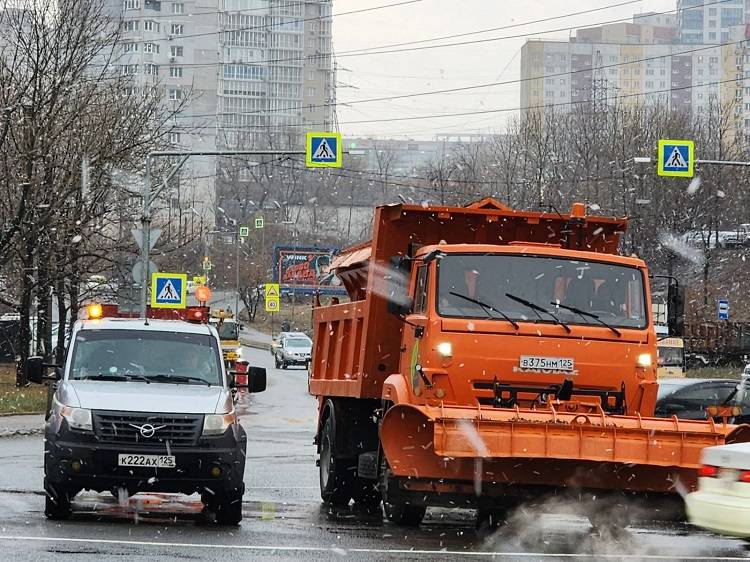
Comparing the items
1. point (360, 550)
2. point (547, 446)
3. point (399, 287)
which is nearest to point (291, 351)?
point (399, 287)

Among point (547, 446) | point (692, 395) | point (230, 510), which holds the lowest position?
point (692, 395)

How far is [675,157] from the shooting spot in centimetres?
3147

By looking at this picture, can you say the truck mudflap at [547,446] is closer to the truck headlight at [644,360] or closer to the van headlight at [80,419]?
the truck headlight at [644,360]

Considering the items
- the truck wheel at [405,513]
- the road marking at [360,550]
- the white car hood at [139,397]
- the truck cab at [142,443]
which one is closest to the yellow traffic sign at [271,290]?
the truck cab at [142,443]

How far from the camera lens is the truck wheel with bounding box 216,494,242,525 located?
41.1 ft

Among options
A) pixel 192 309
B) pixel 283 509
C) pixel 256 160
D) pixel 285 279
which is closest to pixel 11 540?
pixel 283 509

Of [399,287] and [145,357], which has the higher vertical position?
[399,287]

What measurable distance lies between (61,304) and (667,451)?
32.4 meters

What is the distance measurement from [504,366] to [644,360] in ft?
4.19

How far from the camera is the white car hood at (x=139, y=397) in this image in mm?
12438

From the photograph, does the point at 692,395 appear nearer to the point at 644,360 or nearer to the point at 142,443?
the point at 644,360

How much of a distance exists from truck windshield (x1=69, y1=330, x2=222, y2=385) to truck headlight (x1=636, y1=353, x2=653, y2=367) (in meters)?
4.05

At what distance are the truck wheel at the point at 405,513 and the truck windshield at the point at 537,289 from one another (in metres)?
1.77

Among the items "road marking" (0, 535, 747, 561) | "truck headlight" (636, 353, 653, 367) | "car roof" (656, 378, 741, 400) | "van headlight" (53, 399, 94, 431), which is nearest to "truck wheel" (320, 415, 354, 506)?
"van headlight" (53, 399, 94, 431)
